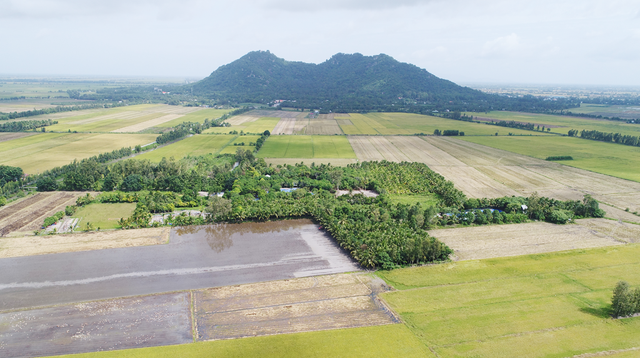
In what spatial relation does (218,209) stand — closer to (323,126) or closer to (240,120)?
(323,126)

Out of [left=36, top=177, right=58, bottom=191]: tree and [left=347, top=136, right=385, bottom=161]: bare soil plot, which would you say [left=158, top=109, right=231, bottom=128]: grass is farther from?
[left=36, top=177, right=58, bottom=191]: tree

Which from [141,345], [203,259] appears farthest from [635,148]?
[141,345]

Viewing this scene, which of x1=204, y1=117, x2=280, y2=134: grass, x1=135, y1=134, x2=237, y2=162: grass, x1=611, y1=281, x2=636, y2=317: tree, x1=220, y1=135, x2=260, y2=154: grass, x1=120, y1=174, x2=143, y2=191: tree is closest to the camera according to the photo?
x1=611, y1=281, x2=636, y2=317: tree

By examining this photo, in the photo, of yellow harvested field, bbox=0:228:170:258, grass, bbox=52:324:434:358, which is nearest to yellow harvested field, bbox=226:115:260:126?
yellow harvested field, bbox=0:228:170:258

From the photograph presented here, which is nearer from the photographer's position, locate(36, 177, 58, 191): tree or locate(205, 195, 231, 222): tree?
locate(205, 195, 231, 222): tree

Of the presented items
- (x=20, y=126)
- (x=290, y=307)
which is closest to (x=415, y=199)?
(x=290, y=307)

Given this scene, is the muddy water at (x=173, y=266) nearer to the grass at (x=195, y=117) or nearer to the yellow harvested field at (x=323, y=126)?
the yellow harvested field at (x=323, y=126)

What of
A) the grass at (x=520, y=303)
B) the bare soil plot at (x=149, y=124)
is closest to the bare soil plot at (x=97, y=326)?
the grass at (x=520, y=303)
